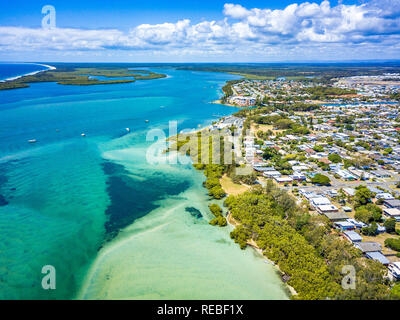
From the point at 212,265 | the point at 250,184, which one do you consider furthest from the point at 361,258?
the point at 250,184

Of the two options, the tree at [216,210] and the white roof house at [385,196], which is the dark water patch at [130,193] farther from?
the white roof house at [385,196]

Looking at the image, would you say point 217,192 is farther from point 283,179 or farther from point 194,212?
point 283,179

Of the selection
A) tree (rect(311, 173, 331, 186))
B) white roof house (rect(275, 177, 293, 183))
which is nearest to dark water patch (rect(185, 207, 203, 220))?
white roof house (rect(275, 177, 293, 183))

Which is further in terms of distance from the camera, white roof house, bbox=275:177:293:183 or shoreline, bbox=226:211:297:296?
white roof house, bbox=275:177:293:183

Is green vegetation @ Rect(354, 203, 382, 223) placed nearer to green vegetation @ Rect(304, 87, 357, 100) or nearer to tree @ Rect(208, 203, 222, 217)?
tree @ Rect(208, 203, 222, 217)

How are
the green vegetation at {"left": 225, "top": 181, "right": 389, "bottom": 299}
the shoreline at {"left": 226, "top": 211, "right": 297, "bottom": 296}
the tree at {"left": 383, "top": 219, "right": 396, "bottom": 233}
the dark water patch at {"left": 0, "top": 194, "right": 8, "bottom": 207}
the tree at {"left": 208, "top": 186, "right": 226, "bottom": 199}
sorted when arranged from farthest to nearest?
1. the tree at {"left": 208, "top": 186, "right": 226, "bottom": 199}
2. the dark water patch at {"left": 0, "top": 194, "right": 8, "bottom": 207}
3. the tree at {"left": 383, "top": 219, "right": 396, "bottom": 233}
4. the shoreline at {"left": 226, "top": 211, "right": 297, "bottom": 296}
5. the green vegetation at {"left": 225, "top": 181, "right": 389, "bottom": 299}

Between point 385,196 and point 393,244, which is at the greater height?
point 385,196

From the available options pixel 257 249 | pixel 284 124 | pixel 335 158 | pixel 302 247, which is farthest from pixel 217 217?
pixel 284 124
